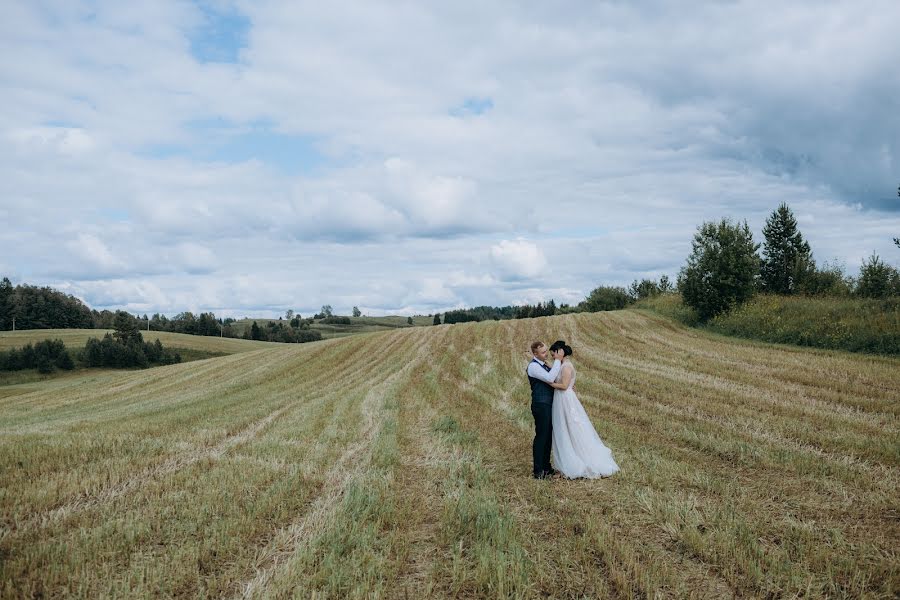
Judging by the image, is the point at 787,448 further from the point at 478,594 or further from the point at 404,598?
the point at 404,598

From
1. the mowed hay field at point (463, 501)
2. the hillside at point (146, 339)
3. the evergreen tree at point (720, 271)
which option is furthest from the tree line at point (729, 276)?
the hillside at point (146, 339)

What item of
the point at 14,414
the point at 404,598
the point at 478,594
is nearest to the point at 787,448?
the point at 478,594

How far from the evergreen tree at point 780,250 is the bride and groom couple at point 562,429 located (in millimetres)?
51396

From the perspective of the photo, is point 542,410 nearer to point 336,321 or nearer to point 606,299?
point 606,299

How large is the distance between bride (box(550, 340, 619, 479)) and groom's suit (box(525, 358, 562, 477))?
12cm

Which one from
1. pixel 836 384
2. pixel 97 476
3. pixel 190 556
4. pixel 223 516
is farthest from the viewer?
pixel 836 384

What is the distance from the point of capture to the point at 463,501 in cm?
787

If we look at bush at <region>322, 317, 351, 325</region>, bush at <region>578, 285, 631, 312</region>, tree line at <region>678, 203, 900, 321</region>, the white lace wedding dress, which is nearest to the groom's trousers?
the white lace wedding dress

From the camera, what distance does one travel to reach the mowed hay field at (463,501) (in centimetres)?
562

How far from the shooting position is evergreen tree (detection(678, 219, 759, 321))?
39.2 metres

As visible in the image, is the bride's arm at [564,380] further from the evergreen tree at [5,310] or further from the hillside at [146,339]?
the evergreen tree at [5,310]

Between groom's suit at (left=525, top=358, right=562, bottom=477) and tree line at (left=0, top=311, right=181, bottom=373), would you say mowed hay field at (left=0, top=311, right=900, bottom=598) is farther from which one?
tree line at (left=0, top=311, right=181, bottom=373)

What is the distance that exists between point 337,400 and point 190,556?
480 inches

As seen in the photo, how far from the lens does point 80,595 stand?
17.1 feet
